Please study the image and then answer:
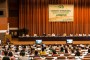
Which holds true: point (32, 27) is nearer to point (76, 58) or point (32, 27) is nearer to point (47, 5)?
point (47, 5)

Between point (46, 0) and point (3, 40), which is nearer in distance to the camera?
point (3, 40)

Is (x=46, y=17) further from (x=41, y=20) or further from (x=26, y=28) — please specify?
(x=26, y=28)

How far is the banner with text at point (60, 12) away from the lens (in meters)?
31.6

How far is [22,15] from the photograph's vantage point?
31.3m

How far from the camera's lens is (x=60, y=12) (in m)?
31.8

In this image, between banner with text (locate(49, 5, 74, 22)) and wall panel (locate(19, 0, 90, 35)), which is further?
banner with text (locate(49, 5, 74, 22))

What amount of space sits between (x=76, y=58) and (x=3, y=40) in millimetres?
14757

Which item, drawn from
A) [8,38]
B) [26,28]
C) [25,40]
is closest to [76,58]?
[8,38]

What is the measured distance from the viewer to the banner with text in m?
31.6

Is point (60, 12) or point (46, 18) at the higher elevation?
point (60, 12)

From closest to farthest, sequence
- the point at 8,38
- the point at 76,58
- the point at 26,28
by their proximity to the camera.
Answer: the point at 76,58, the point at 8,38, the point at 26,28

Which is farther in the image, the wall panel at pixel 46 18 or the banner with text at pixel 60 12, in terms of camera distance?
the banner with text at pixel 60 12

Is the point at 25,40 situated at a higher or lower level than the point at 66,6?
lower

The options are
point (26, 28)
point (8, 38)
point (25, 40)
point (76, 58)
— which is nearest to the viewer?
point (76, 58)
